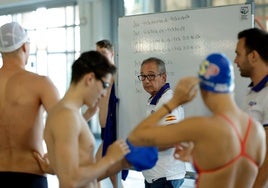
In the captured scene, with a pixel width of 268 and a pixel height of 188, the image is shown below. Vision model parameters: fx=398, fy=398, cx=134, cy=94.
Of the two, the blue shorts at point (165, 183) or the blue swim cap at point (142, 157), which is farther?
the blue shorts at point (165, 183)

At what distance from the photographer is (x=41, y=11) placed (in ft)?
26.8

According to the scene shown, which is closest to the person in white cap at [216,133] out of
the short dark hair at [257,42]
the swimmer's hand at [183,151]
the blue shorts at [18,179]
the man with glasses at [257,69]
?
the swimmer's hand at [183,151]

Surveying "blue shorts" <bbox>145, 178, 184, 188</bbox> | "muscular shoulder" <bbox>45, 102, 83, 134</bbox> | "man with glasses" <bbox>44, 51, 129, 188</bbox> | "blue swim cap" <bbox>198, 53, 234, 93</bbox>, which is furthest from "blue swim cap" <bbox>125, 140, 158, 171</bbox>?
"blue shorts" <bbox>145, 178, 184, 188</bbox>

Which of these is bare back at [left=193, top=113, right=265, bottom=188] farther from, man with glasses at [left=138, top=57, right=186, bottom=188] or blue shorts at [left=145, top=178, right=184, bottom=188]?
blue shorts at [left=145, top=178, right=184, bottom=188]

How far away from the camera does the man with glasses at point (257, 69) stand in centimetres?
216

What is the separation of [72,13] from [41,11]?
79cm

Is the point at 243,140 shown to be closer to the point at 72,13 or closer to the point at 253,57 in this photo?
the point at 253,57

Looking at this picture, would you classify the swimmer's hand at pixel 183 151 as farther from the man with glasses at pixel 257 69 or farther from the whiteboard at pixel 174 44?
the whiteboard at pixel 174 44

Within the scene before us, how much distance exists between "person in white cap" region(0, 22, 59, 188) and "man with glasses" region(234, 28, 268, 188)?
3.48ft

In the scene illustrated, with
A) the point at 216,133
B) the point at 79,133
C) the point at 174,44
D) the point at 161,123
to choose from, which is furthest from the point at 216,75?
the point at 174,44

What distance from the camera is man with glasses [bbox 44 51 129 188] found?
5.36ft

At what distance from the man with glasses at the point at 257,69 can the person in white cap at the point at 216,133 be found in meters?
0.56

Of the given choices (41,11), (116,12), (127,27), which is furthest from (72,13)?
(127,27)

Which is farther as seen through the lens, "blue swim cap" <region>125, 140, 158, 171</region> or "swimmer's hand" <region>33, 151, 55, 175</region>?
"swimmer's hand" <region>33, 151, 55, 175</region>
